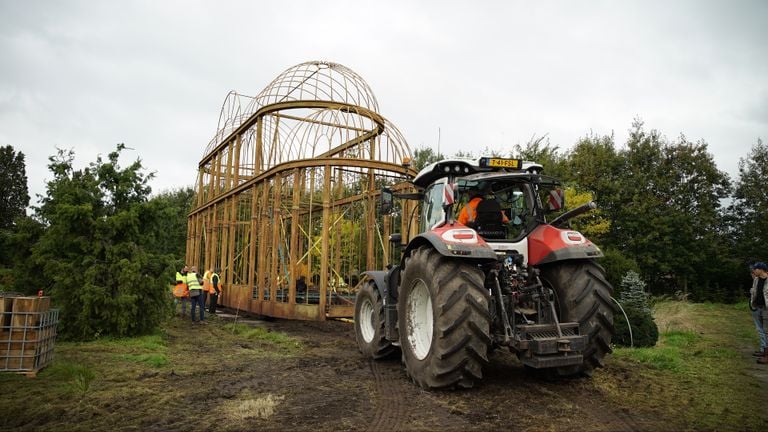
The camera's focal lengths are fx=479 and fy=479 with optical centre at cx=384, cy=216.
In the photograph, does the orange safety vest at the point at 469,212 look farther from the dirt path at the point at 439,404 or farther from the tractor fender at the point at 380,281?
the dirt path at the point at 439,404

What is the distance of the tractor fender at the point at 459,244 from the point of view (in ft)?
16.6

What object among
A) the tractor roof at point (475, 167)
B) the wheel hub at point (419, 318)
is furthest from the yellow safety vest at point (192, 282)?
the wheel hub at point (419, 318)

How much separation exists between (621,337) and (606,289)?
3.73m

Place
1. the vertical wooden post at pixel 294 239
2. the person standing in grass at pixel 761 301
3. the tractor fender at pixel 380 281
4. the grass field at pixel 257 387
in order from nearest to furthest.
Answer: the grass field at pixel 257 387, the tractor fender at pixel 380 281, the person standing in grass at pixel 761 301, the vertical wooden post at pixel 294 239

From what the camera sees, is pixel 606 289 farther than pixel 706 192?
No

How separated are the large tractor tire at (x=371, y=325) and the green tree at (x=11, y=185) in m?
38.3

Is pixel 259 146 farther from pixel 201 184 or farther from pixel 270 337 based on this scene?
pixel 201 184

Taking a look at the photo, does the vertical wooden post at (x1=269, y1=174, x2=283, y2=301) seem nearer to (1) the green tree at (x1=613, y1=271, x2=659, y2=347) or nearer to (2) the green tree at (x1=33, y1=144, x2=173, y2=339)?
(2) the green tree at (x1=33, y1=144, x2=173, y2=339)

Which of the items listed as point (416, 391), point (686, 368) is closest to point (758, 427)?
point (686, 368)

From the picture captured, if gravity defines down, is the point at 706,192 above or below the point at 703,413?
above

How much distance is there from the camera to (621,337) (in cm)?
859

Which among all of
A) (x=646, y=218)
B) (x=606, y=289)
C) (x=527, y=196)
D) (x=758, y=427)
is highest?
(x=646, y=218)

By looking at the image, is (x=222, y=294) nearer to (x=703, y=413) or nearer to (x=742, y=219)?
(x=703, y=413)

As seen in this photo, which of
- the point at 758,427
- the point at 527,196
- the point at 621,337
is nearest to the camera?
the point at 758,427
